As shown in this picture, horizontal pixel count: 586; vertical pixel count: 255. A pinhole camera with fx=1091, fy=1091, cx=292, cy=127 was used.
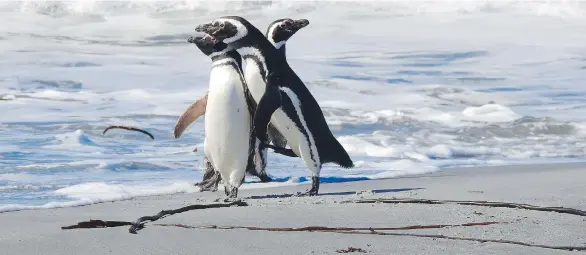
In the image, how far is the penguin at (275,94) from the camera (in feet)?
17.6

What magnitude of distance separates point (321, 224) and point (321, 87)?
1268 cm

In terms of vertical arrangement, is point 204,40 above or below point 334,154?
above

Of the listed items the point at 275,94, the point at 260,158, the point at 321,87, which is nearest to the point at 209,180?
the point at 260,158

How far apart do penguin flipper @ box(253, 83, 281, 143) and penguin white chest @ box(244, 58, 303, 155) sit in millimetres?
117

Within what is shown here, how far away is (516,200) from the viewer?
4.83m

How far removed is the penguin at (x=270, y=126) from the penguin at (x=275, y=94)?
0.37 ft

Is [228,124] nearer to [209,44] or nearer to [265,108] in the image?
[265,108]

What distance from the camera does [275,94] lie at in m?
5.37

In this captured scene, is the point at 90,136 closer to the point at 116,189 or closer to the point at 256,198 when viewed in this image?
the point at 116,189

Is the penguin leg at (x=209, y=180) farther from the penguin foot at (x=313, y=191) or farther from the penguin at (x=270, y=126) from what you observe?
the penguin foot at (x=313, y=191)

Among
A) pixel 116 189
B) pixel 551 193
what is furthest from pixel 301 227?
pixel 116 189

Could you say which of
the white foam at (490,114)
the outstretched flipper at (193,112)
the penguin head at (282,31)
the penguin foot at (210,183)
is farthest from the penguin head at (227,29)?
the white foam at (490,114)

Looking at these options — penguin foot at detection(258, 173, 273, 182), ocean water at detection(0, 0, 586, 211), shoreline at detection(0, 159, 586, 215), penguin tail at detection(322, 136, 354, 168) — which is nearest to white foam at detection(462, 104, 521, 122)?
ocean water at detection(0, 0, 586, 211)

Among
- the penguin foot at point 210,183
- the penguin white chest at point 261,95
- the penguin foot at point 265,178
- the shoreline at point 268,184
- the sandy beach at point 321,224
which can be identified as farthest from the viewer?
the penguin foot at point 265,178
